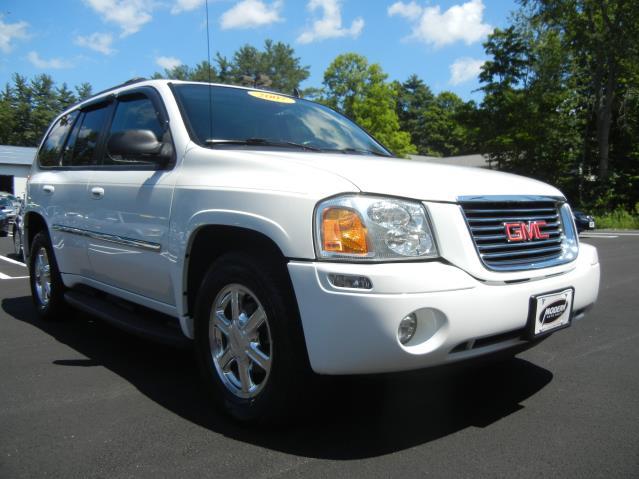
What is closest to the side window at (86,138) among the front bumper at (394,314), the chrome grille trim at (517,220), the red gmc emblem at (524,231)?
the front bumper at (394,314)

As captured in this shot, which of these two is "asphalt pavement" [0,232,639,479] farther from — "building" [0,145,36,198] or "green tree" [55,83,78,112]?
"green tree" [55,83,78,112]

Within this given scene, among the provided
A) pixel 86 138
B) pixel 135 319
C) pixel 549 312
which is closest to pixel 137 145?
pixel 135 319

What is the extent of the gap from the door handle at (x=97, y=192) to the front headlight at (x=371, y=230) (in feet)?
6.82

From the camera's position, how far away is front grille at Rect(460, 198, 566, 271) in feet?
8.27

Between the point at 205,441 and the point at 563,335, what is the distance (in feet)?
10.2

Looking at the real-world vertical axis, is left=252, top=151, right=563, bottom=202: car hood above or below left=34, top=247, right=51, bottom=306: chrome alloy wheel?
above

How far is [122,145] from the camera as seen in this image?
122 inches

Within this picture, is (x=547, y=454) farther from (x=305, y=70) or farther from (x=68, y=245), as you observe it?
(x=305, y=70)

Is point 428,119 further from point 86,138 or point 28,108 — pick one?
point 86,138

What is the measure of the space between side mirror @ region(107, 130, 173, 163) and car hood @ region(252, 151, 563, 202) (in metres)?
0.66

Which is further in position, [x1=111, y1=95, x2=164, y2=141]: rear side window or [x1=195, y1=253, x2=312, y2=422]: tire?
[x1=111, y1=95, x2=164, y2=141]: rear side window

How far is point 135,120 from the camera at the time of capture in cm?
383

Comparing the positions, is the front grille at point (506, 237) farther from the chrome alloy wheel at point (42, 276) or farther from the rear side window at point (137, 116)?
the chrome alloy wheel at point (42, 276)

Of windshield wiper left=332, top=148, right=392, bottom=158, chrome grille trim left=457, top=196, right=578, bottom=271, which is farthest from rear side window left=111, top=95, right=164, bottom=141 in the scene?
chrome grille trim left=457, top=196, right=578, bottom=271
